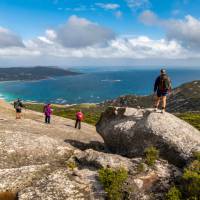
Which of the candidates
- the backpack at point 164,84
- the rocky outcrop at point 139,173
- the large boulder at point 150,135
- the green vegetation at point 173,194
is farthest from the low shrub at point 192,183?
the backpack at point 164,84

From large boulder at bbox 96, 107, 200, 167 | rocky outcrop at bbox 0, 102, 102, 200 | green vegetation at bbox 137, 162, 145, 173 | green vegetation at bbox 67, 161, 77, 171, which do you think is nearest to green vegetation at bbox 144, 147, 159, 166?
green vegetation at bbox 137, 162, 145, 173

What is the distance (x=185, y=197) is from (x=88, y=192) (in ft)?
21.7

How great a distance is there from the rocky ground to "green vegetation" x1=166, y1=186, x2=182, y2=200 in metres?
0.94

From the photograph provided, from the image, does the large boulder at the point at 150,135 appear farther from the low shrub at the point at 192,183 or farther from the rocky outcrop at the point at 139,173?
the low shrub at the point at 192,183

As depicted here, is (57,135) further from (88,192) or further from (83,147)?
(88,192)

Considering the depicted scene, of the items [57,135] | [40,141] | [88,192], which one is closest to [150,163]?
[88,192]

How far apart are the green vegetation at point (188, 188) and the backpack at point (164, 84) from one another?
10383 millimetres

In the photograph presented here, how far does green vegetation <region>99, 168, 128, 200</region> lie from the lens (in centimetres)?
1927

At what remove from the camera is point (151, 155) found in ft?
77.3

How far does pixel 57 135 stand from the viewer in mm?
34719

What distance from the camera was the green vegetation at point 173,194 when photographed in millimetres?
18688

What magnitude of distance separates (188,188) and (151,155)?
4.87 metres

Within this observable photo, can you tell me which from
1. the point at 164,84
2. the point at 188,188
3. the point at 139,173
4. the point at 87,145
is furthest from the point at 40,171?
the point at 164,84

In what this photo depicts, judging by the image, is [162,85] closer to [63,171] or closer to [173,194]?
[173,194]
